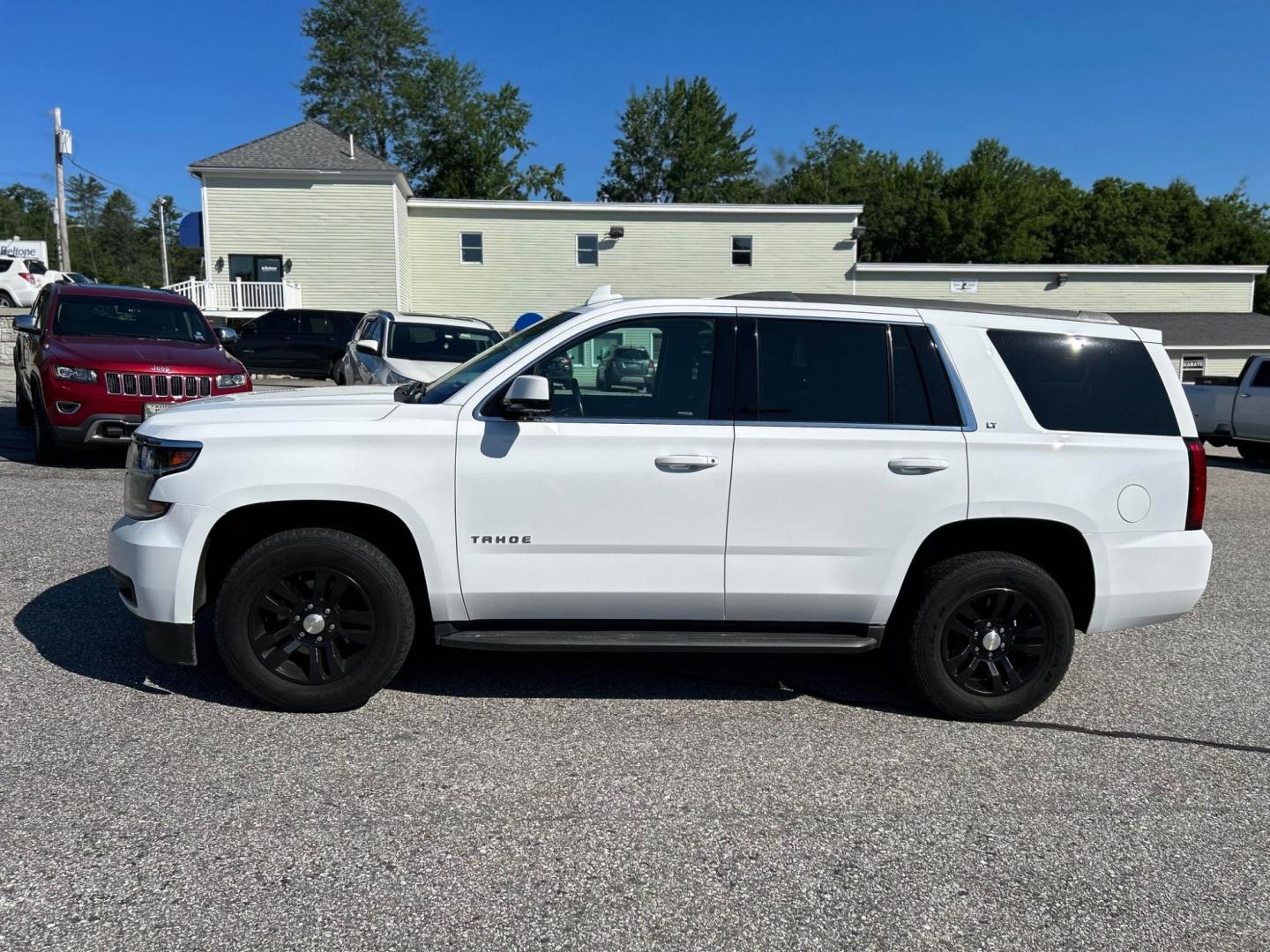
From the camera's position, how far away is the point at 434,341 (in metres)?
12.5

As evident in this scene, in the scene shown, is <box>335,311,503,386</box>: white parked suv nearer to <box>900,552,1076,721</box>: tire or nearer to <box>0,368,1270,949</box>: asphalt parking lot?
<box>0,368,1270,949</box>: asphalt parking lot

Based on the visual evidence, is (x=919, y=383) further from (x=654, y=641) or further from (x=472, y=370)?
(x=472, y=370)

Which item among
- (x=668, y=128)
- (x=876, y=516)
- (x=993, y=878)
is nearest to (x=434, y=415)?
(x=876, y=516)

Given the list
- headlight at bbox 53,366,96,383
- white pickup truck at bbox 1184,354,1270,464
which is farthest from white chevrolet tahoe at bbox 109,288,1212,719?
white pickup truck at bbox 1184,354,1270,464

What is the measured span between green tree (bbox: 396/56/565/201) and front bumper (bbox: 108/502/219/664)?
52035 millimetres

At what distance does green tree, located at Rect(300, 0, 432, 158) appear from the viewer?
2243 inches

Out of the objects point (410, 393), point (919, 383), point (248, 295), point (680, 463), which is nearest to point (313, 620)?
point (410, 393)

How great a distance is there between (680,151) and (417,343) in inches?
1993

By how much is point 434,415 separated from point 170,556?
1.23 metres

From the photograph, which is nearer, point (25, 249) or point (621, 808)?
point (621, 808)

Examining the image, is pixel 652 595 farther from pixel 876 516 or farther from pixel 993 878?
pixel 993 878

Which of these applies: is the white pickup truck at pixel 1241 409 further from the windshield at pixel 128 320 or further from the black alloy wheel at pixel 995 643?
the windshield at pixel 128 320

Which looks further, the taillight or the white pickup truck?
the white pickup truck

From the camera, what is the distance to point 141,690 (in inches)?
172
